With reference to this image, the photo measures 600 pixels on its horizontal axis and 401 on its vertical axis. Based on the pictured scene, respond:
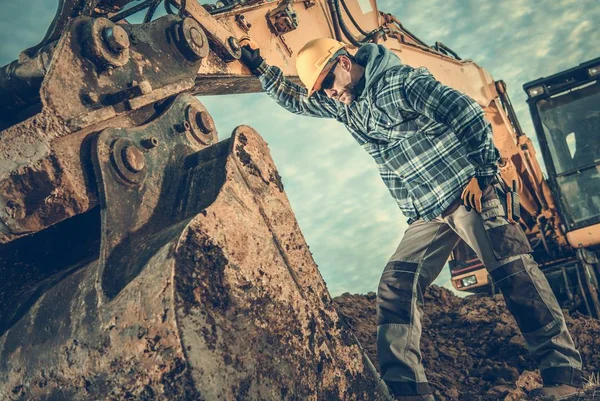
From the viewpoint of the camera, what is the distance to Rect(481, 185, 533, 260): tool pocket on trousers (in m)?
3.20

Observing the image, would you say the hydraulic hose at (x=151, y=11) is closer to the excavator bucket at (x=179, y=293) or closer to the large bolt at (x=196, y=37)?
the large bolt at (x=196, y=37)

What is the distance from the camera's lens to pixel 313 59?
3410 millimetres

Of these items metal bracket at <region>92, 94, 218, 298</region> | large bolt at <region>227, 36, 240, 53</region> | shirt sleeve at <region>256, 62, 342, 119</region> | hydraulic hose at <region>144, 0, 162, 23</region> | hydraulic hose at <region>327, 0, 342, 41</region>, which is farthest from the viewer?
hydraulic hose at <region>327, 0, 342, 41</region>

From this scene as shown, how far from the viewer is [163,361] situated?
188 cm

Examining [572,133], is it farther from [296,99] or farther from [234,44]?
[234,44]

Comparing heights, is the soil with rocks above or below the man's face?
below

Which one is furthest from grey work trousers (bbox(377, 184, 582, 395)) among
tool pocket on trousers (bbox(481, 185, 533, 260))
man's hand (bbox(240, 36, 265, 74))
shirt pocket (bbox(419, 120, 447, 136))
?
man's hand (bbox(240, 36, 265, 74))

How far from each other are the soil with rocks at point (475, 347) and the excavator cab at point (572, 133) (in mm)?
1217

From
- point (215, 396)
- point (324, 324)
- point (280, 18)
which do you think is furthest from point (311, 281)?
point (280, 18)

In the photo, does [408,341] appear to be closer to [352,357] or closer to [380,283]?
[380,283]

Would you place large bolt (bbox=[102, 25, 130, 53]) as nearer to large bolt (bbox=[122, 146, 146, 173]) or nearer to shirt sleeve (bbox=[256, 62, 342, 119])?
large bolt (bbox=[122, 146, 146, 173])

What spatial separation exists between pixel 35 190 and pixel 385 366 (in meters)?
1.96

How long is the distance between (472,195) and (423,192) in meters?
0.30

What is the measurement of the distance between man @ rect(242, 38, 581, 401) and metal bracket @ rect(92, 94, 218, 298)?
949mm
